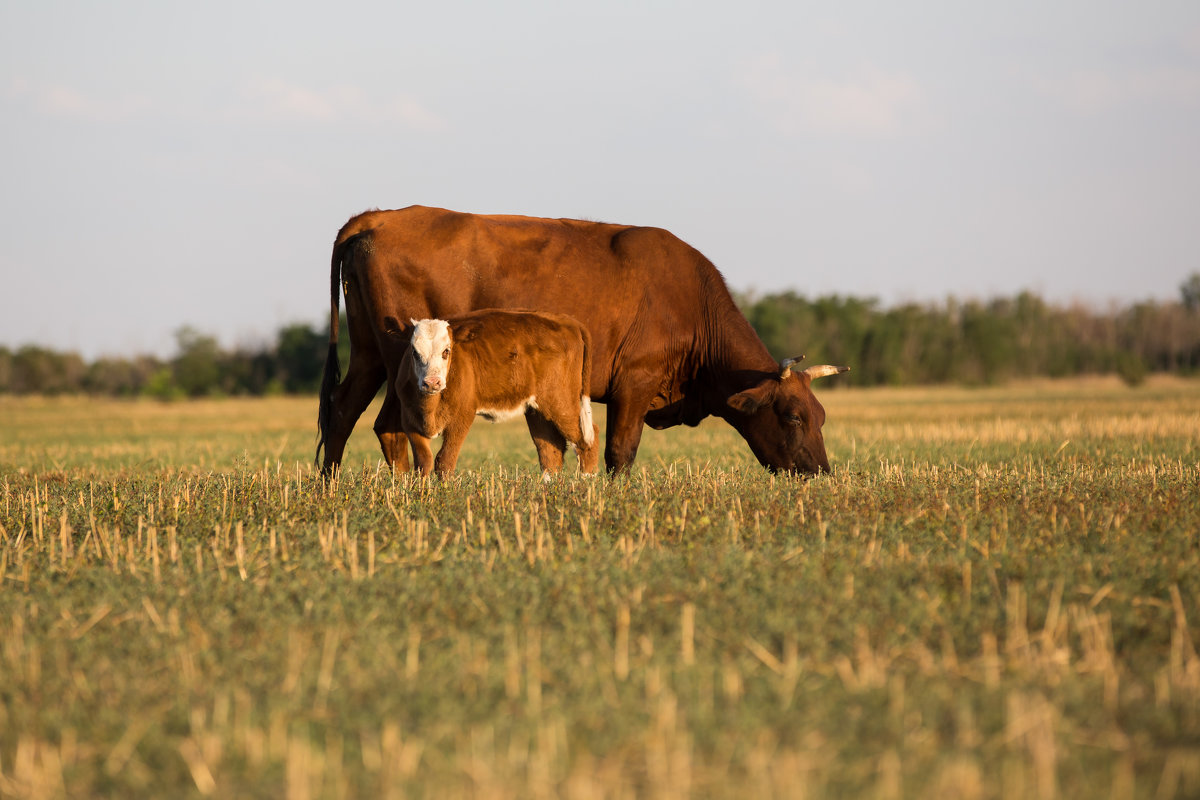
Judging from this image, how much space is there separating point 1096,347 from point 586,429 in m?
74.0

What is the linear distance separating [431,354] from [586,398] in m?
2.33

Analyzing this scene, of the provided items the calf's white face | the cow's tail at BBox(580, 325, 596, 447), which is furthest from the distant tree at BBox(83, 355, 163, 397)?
the calf's white face

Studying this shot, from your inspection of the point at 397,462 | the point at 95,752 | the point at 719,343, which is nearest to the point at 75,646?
the point at 95,752

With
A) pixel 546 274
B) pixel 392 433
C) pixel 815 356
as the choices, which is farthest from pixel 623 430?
pixel 815 356

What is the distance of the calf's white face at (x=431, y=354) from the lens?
9.37m

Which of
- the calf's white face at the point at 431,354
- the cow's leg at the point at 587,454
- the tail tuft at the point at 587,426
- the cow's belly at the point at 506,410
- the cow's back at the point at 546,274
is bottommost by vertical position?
the cow's leg at the point at 587,454

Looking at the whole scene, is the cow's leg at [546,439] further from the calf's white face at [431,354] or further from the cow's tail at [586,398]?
the calf's white face at [431,354]

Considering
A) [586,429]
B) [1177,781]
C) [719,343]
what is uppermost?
[719,343]

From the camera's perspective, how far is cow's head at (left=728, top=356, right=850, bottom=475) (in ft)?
37.9

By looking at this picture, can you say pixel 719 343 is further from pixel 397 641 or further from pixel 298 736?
pixel 298 736

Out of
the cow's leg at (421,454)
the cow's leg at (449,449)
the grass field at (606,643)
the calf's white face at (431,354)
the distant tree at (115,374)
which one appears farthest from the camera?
the distant tree at (115,374)

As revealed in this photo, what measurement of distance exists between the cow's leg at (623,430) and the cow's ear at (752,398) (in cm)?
108

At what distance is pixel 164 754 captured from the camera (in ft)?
11.2

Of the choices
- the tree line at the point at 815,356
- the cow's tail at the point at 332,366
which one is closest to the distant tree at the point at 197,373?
the tree line at the point at 815,356
